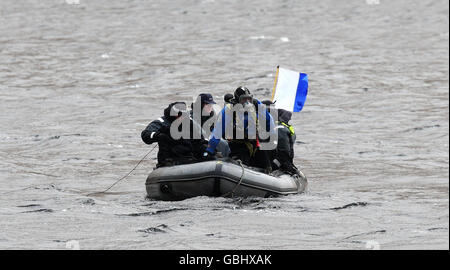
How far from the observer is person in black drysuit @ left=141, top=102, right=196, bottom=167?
51.4ft

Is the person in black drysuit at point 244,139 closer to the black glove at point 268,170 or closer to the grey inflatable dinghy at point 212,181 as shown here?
the black glove at point 268,170

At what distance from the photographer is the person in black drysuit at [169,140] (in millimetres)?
15672

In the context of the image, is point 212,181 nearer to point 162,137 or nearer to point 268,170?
point 162,137

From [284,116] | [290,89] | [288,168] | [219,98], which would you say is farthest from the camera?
[219,98]

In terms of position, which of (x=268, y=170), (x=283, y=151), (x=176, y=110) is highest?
(x=176, y=110)

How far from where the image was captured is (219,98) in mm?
33562

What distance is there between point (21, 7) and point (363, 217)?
57.0 m

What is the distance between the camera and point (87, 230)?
13633 millimetres

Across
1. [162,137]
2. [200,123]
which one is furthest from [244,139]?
[162,137]

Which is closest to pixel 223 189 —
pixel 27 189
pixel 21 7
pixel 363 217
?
pixel 363 217

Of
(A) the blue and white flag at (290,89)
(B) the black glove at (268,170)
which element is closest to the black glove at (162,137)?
(B) the black glove at (268,170)

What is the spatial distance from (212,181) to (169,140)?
1.15m

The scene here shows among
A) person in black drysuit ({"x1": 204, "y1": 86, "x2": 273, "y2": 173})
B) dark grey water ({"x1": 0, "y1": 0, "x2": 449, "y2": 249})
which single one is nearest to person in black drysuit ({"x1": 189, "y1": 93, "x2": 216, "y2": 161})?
person in black drysuit ({"x1": 204, "y1": 86, "x2": 273, "y2": 173})
